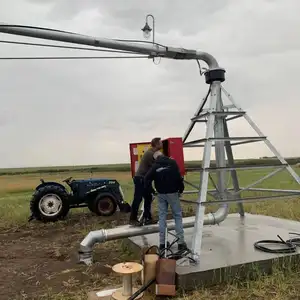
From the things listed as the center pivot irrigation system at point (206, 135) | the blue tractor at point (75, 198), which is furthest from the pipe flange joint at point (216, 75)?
the blue tractor at point (75, 198)

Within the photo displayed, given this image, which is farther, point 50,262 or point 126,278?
point 50,262

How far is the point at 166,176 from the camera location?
6.14 metres

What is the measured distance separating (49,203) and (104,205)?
5.48 ft

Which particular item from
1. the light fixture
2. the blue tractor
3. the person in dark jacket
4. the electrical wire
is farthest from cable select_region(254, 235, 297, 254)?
the blue tractor

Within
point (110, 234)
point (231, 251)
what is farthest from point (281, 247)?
point (110, 234)

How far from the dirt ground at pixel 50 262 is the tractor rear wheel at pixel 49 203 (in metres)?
0.32

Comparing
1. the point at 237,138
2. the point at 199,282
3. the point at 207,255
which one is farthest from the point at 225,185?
the point at 199,282

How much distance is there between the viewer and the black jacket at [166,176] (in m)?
6.14

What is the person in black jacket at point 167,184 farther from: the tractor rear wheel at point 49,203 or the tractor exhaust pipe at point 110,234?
the tractor rear wheel at point 49,203

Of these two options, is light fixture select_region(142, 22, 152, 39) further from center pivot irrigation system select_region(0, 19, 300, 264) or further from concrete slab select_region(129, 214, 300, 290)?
concrete slab select_region(129, 214, 300, 290)

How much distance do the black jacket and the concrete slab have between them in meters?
1.19

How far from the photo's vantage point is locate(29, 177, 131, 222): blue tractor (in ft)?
36.4

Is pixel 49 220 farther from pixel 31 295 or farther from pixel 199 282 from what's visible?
pixel 199 282

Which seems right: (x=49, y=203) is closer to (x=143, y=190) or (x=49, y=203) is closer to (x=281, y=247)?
(x=143, y=190)
